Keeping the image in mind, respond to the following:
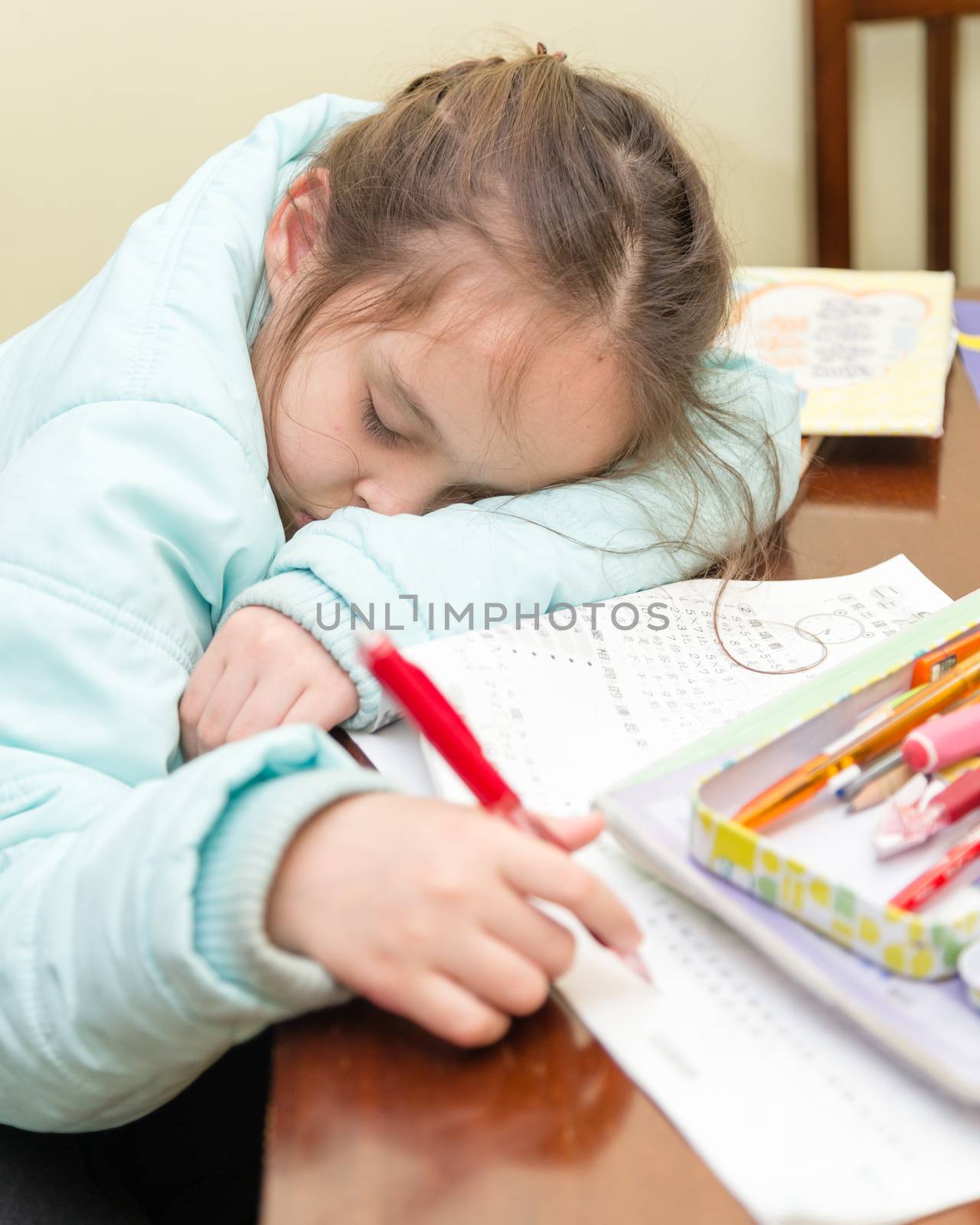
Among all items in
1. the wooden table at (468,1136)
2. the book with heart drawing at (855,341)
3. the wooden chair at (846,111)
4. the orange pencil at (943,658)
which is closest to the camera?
the wooden table at (468,1136)

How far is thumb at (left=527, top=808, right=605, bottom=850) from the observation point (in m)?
0.33

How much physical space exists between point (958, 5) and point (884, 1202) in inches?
50.5

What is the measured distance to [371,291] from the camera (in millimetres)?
613

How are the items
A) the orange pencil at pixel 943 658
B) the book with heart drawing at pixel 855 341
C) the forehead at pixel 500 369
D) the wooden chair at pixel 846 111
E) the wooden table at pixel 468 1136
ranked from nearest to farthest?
the wooden table at pixel 468 1136
the orange pencil at pixel 943 658
the forehead at pixel 500 369
the book with heart drawing at pixel 855 341
the wooden chair at pixel 846 111

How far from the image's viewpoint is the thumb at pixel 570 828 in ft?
1.10

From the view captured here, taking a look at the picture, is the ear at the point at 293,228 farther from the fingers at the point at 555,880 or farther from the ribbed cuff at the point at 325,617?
the fingers at the point at 555,880

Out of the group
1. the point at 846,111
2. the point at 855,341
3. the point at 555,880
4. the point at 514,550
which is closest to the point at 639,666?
the point at 514,550

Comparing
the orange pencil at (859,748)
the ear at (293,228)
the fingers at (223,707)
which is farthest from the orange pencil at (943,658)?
the ear at (293,228)

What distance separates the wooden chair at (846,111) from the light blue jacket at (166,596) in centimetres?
68

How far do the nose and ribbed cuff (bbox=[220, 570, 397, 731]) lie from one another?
10 centimetres

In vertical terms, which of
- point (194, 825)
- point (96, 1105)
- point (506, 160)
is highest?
point (506, 160)

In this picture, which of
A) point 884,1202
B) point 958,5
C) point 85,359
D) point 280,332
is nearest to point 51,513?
point 85,359

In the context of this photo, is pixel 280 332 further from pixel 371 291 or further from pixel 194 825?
pixel 194 825

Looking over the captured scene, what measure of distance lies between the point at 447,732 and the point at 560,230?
1.09 feet
